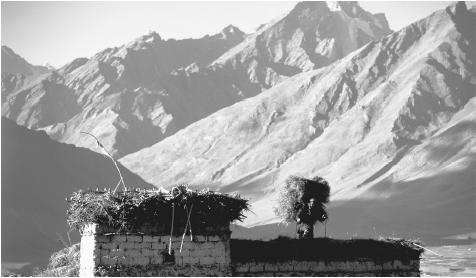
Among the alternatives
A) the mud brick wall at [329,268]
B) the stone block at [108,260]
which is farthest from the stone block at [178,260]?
the mud brick wall at [329,268]

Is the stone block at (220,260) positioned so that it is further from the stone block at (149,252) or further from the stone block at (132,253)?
the stone block at (132,253)

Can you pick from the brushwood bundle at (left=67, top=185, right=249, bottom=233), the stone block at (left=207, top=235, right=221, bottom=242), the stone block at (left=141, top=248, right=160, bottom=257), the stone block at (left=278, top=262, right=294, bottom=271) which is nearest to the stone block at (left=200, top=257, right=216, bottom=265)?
the stone block at (left=207, top=235, right=221, bottom=242)

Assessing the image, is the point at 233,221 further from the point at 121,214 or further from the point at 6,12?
the point at 6,12

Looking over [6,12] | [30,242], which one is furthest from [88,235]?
[30,242]

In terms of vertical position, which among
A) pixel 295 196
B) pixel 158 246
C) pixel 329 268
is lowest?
pixel 329 268

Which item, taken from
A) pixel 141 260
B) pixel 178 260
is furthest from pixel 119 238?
pixel 178 260

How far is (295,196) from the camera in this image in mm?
30250

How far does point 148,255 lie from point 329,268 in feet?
20.5

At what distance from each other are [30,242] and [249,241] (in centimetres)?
17374

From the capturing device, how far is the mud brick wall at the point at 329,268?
24375mm

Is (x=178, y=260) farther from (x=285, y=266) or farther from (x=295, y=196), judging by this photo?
(x=295, y=196)

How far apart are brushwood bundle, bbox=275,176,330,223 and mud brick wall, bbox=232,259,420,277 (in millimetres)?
4550

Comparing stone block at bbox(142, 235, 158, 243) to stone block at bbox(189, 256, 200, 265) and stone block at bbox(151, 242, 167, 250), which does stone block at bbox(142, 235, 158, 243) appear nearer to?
stone block at bbox(151, 242, 167, 250)

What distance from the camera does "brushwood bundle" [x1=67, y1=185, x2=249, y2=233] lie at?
21.9 meters
